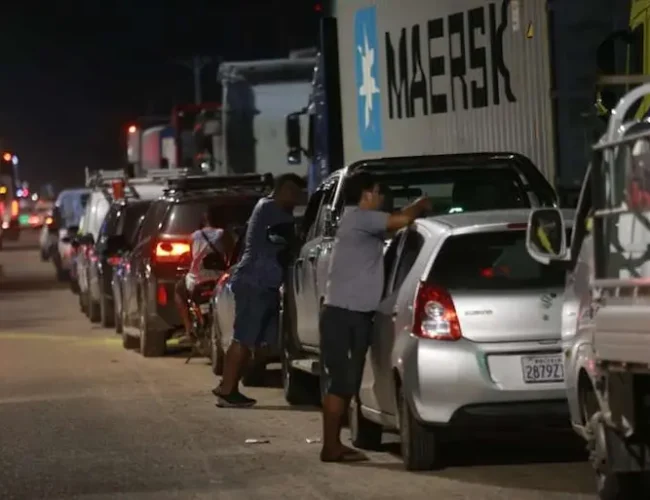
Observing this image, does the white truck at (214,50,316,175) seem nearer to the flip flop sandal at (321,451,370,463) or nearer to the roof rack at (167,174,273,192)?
the roof rack at (167,174,273,192)

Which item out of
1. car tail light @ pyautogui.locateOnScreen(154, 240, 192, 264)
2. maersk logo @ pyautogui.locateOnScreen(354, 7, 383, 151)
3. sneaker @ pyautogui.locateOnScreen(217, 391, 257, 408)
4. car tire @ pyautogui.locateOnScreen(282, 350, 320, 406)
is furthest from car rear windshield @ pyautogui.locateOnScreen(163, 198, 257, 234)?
sneaker @ pyautogui.locateOnScreen(217, 391, 257, 408)

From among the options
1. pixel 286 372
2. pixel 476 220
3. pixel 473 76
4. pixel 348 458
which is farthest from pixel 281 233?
pixel 473 76

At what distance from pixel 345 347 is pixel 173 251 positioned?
8527 mm

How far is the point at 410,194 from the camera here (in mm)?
14828

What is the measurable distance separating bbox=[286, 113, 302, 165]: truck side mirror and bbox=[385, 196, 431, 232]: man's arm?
54.8ft

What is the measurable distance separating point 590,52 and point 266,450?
207 inches

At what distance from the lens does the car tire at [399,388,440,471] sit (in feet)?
37.6

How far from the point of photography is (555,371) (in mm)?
11242

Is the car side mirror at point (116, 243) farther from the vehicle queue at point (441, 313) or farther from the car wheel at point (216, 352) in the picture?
the vehicle queue at point (441, 313)

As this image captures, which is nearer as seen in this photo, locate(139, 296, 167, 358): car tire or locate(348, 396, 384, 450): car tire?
locate(348, 396, 384, 450): car tire

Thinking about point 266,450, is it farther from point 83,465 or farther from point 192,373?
point 192,373

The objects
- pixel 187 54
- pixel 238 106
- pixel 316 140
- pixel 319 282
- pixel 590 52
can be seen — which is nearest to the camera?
pixel 319 282

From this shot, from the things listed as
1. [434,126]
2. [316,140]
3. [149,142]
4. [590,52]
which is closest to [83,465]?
[590,52]

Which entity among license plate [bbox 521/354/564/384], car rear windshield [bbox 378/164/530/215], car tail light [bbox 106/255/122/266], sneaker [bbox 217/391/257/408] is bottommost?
sneaker [bbox 217/391/257/408]
